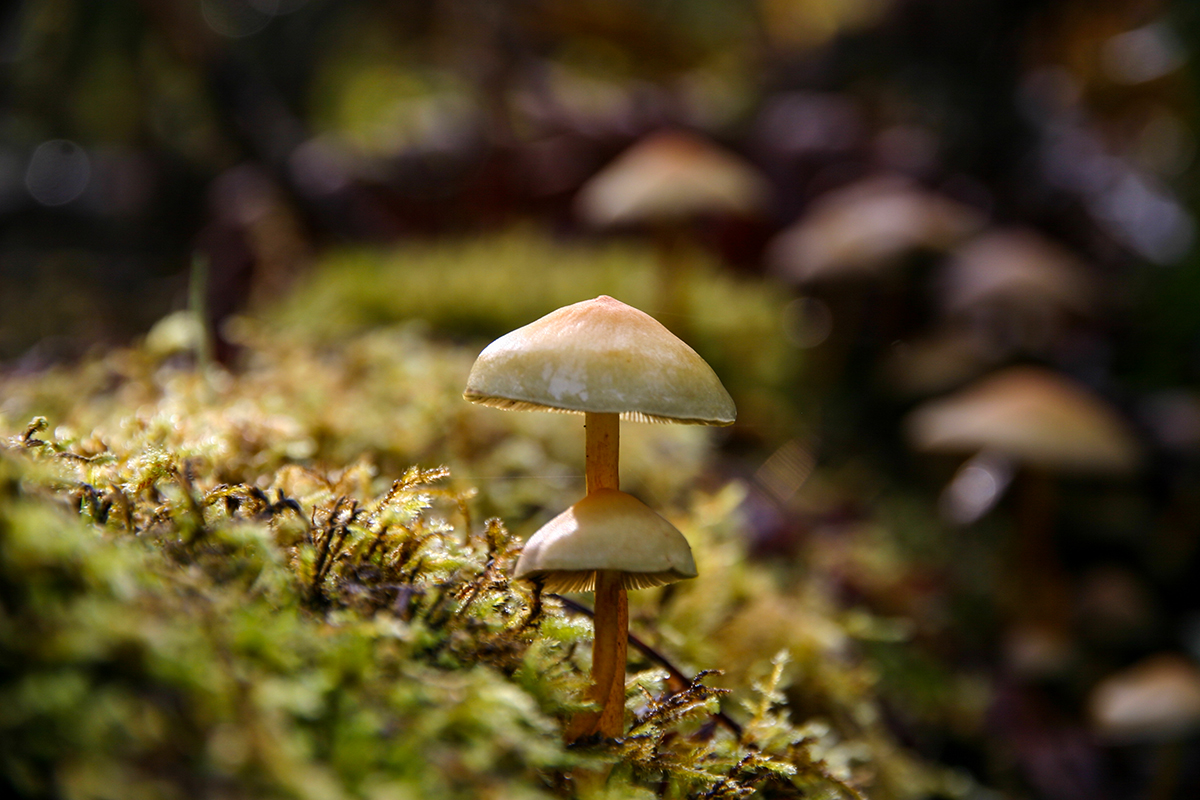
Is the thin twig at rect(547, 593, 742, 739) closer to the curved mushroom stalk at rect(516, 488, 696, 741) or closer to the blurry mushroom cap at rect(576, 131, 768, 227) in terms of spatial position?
the curved mushroom stalk at rect(516, 488, 696, 741)

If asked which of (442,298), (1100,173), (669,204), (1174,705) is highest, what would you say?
(1100,173)

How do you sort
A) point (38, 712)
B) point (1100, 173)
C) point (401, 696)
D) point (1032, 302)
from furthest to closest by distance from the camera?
point (1100, 173), point (1032, 302), point (401, 696), point (38, 712)

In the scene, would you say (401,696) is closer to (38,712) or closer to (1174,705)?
(38,712)

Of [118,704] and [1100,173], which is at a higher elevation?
[1100,173]

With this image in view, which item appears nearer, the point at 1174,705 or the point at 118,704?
the point at 118,704

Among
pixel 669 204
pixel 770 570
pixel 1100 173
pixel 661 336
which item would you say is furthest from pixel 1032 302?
pixel 661 336
